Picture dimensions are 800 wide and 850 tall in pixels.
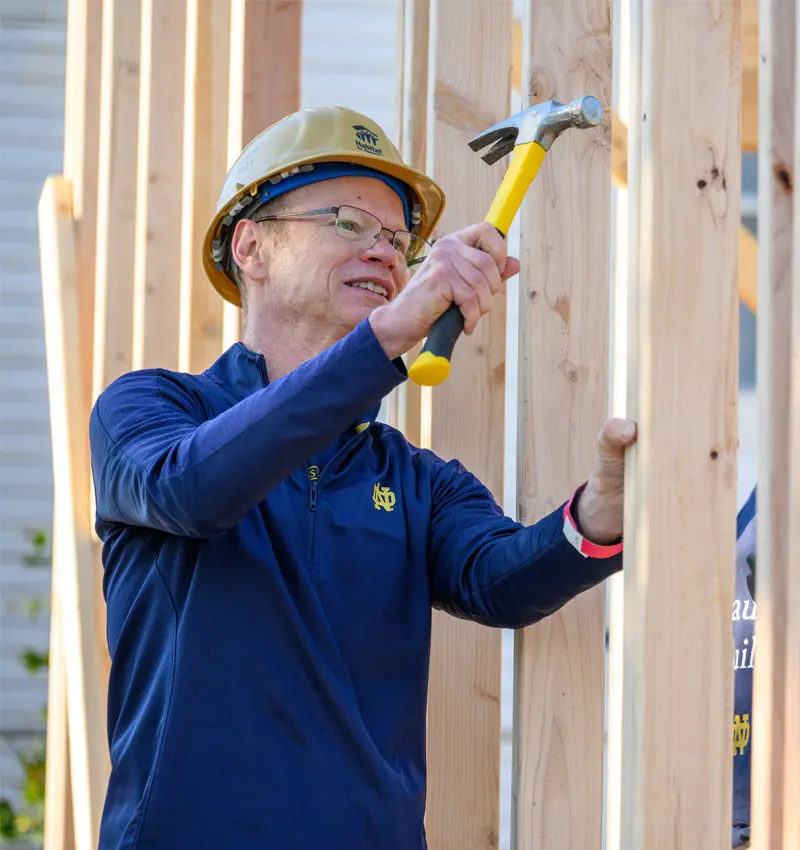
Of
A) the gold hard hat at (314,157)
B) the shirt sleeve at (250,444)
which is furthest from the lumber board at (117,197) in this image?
the shirt sleeve at (250,444)

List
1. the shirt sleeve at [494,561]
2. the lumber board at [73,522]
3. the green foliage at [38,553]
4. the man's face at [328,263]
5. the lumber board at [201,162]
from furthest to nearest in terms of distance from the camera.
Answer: the green foliage at [38,553]
the lumber board at [73,522]
the lumber board at [201,162]
the man's face at [328,263]
the shirt sleeve at [494,561]

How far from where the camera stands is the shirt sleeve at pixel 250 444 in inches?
68.0

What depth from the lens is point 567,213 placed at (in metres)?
2.29

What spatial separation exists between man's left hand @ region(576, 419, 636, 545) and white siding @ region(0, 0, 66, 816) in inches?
187

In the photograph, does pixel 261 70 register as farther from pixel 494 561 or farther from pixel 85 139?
pixel 494 561

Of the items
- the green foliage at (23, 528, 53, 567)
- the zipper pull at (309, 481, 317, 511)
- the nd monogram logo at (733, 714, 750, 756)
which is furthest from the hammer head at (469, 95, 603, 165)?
the green foliage at (23, 528, 53, 567)

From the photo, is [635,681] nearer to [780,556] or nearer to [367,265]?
[780,556]

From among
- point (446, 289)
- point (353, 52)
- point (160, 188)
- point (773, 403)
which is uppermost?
point (353, 52)

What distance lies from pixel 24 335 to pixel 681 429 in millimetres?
5338

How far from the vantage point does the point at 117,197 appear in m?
3.49

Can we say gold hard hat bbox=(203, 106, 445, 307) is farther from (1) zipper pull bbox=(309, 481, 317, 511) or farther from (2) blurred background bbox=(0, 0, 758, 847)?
(2) blurred background bbox=(0, 0, 758, 847)

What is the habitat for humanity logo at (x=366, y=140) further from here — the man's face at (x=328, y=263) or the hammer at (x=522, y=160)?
the hammer at (x=522, y=160)

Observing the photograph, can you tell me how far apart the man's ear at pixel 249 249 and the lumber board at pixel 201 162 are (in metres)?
0.53

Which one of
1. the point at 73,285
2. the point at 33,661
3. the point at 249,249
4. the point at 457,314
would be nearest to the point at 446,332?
the point at 457,314
